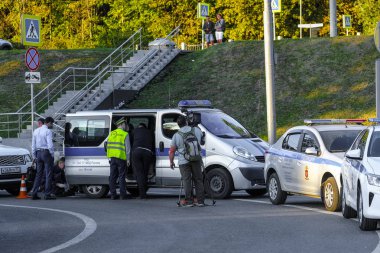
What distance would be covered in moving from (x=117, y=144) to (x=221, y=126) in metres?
2.27

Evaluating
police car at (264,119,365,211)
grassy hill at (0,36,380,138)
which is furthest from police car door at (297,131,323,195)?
grassy hill at (0,36,380,138)

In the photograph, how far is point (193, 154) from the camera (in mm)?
18156

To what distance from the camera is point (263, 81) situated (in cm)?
3919

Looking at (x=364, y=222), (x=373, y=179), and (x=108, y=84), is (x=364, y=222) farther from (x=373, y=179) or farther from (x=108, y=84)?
(x=108, y=84)

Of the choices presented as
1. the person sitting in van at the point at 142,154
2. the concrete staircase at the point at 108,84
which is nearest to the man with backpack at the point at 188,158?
the person sitting in van at the point at 142,154

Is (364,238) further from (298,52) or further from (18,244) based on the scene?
(298,52)

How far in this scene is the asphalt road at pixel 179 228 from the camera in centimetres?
1191

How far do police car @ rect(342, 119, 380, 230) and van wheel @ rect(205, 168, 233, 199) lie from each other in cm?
510

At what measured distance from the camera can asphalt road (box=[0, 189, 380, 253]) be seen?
11906mm

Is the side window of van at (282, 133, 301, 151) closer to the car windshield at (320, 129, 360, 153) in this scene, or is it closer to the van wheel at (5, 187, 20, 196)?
the car windshield at (320, 129, 360, 153)

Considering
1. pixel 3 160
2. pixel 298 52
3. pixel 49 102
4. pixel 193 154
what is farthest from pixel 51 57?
pixel 193 154

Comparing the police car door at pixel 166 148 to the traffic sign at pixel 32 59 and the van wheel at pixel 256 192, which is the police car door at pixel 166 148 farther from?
the traffic sign at pixel 32 59

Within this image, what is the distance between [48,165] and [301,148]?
6279 millimetres

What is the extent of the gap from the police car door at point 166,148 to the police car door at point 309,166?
375 cm
